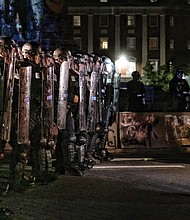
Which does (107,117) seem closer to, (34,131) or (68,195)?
(34,131)

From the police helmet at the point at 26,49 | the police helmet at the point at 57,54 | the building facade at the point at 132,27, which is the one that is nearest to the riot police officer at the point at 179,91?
the police helmet at the point at 57,54

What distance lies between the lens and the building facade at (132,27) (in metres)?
105

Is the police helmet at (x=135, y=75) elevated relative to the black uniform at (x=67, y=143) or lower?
elevated

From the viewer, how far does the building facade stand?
345 ft

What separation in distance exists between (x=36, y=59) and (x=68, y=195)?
287 centimetres

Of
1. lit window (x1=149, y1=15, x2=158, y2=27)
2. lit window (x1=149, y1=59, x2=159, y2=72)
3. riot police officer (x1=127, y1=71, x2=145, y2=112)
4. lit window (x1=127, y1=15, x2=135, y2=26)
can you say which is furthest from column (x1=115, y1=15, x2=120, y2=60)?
riot police officer (x1=127, y1=71, x2=145, y2=112)

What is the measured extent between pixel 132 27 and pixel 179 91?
7838cm

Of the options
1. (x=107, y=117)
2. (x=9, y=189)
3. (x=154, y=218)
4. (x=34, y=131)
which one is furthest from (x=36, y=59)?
(x=107, y=117)

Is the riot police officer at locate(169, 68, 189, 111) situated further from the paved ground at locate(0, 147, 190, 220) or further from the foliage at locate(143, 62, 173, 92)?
the foliage at locate(143, 62, 173, 92)

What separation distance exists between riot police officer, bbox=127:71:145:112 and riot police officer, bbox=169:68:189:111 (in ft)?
4.64

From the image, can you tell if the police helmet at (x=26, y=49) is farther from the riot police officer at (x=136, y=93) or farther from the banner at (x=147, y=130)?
the banner at (x=147, y=130)

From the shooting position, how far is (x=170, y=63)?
104188 mm

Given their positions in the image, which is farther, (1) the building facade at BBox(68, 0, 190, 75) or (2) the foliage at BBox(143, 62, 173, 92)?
(1) the building facade at BBox(68, 0, 190, 75)

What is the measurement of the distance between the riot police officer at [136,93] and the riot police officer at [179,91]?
4.64ft
